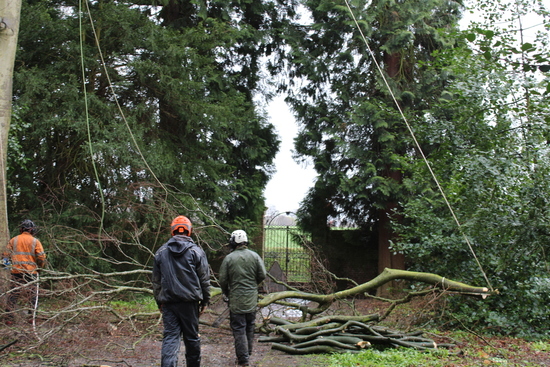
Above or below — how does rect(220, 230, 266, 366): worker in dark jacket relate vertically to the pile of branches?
above

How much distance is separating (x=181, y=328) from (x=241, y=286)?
40.6 inches

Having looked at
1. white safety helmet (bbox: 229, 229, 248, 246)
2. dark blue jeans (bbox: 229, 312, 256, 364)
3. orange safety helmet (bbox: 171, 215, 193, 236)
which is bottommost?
dark blue jeans (bbox: 229, 312, 256, 364)

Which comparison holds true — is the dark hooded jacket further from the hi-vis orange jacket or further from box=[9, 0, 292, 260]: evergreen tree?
box=[9, 0, 292, 260]: evergreen tree

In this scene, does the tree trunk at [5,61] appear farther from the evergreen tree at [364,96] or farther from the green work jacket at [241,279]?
the evergreen tree at [364,96]

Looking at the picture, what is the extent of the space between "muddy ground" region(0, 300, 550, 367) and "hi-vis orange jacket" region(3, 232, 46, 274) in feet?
2.70

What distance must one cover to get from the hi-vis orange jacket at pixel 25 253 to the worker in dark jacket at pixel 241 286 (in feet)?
9.25

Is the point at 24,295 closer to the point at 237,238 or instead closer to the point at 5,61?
the point at 237,238

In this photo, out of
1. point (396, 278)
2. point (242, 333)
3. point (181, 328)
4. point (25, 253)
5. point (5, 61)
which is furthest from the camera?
point (5, 61)

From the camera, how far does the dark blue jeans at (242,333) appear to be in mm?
5191

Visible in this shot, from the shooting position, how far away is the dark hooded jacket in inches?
171

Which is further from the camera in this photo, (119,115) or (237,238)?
(119,115)

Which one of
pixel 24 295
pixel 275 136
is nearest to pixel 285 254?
pixel 275 136

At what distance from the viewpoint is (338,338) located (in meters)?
5.92

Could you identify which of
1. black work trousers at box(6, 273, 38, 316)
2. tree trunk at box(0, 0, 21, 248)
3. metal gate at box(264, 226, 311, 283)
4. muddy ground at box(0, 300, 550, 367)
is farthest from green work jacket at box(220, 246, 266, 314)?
metal gate at box(264, 226, 311, 283)
